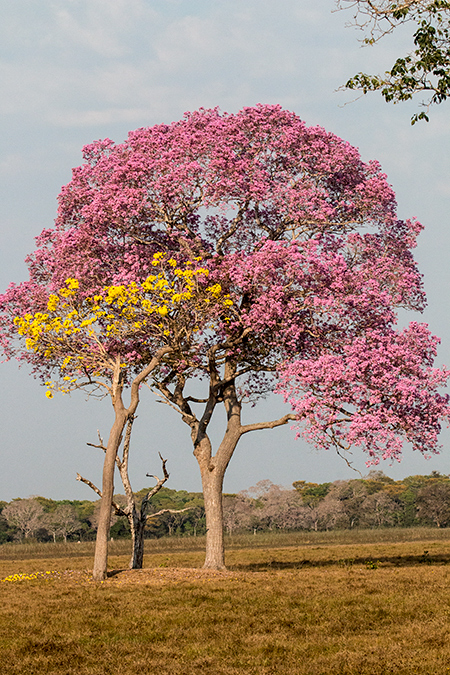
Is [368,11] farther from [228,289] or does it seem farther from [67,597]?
[67,597]

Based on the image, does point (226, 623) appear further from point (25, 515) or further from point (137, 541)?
point (25, 515)

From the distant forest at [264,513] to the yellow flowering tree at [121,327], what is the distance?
65.7m

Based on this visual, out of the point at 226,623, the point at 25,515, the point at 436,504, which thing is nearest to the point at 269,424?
the point at 226,623

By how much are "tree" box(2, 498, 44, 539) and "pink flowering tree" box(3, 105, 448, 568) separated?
219ft

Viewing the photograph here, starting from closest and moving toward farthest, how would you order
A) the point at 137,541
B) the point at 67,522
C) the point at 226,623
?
the point at 226,623 → the point at 137,541 → the point at 67,522

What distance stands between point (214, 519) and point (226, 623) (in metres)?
13.8

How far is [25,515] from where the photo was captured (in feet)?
302

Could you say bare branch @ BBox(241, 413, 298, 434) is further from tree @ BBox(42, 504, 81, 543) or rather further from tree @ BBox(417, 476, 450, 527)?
tree @ BBox(417, 476, 450, 527)

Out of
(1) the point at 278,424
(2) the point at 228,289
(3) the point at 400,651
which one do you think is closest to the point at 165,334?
(2) the point at 228,289

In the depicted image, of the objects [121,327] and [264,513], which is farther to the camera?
[264,513]

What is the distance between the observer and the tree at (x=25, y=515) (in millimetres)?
90688

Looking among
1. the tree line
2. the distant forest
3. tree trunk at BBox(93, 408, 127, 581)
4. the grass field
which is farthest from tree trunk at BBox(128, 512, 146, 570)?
the distant forest

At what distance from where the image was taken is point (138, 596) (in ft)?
67.3

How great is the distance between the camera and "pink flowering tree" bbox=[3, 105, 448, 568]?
2591cm
